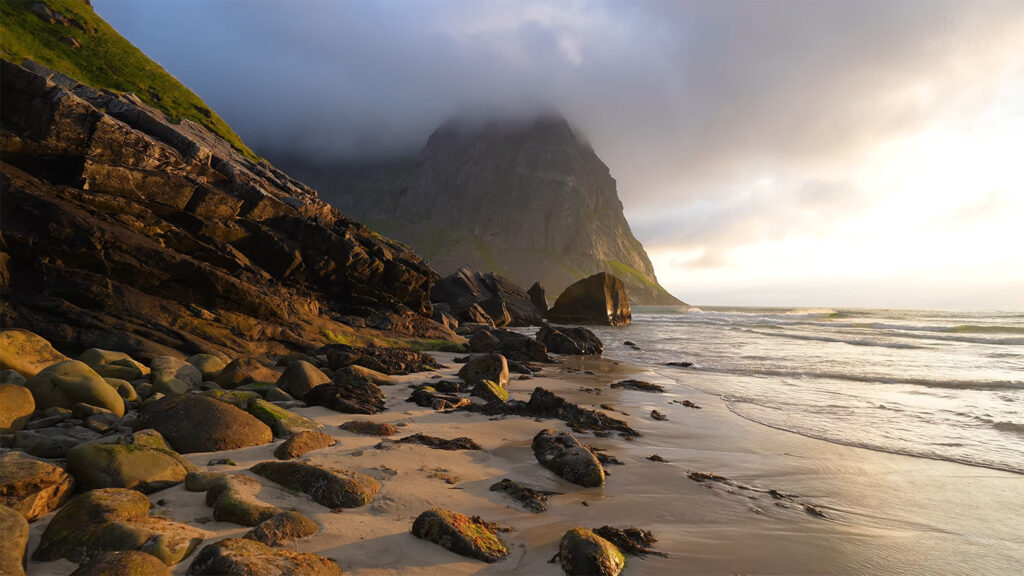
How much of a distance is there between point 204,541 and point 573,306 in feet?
163

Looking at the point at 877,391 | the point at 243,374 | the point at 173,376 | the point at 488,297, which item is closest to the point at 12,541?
the point at 173,376

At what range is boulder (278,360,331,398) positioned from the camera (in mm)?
8759

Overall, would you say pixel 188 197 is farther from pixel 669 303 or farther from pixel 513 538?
pixel 669 303

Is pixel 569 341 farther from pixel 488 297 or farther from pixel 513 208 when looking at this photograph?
pixel 513 208

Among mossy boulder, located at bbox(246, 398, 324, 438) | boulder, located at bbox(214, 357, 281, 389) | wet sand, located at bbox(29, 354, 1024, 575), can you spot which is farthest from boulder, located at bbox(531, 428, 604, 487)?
boulder, located at bbox(214, 357, 281, 389)

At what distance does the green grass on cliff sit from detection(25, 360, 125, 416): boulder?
35068mm

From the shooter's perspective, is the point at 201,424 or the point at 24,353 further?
the point at 24,353

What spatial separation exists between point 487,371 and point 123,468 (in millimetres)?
9022

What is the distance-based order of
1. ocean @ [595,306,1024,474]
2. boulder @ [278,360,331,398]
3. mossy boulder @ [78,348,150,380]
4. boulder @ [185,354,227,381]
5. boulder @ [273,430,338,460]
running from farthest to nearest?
boulder @ [185,354,227,381], boulder @ [278,360,331,398], ocean @ [595,306,1024,474], mossy boulder @ [78,348,150,380], boulder @ [273,430,338,460]

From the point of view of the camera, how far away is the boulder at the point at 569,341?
23562 mm

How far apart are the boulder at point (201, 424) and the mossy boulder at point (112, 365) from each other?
3557 mm

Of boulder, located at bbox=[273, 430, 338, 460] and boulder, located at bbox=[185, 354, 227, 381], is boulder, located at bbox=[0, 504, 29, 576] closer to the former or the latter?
boulder, located at bbox=[273, 430, 338, 460]

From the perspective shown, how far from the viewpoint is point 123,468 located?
4016 mm

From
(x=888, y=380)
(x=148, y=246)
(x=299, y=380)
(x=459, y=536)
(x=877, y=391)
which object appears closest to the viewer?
(x=459, y=536)
